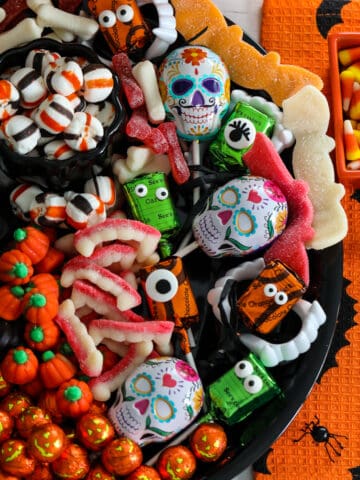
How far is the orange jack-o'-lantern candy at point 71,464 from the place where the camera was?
3.19ft

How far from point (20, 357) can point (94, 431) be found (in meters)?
0.12

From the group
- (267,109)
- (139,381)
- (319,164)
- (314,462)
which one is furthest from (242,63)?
(314,462)

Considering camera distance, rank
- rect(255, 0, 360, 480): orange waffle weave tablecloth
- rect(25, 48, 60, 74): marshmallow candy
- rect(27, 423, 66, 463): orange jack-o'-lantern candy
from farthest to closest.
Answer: rect(255, 0, 360, 480): orange waffle weave tablecloth
rect(25, 48, 60, 74): marshmallow candy
rect(27, 423, 66, 463): orange jack-o'-lantern candy

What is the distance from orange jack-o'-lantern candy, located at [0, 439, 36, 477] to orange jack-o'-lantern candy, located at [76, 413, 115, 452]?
0.07 metres

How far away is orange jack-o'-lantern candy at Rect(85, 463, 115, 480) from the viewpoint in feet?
3.21

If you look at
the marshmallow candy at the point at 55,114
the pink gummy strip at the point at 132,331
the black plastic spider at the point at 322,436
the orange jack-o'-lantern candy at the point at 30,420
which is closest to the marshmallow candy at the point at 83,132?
the marshmallow candy at the point at 55,114

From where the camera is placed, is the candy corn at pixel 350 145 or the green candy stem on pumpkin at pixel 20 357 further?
the candy corn at pixel 350 145

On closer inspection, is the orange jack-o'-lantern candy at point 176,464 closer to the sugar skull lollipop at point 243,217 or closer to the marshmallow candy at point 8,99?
the sugar skull lollipop at point 243,217

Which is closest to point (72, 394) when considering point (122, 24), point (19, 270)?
point (19, 270)

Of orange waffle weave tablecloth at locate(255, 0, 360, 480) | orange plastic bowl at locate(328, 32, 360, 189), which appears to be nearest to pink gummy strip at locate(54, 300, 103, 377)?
orange waffle weave tablecloth at locate(255, 0, 360, 480)

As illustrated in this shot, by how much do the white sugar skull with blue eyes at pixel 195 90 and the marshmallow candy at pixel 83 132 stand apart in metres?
0.11

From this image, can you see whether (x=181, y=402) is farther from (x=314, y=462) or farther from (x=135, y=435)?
(x=314, y=462)

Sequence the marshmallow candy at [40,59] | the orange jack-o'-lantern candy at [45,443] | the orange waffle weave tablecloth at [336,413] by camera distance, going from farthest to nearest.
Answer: the orange waffle weave tablecloth at [336,413], the marshmallow candy at [40,59], the orange jack-o'-lantern candy at [45,443]

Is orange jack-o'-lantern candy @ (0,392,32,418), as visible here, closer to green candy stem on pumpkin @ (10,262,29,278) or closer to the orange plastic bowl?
green candy stem on pumpkin @ (10,262,29,278)
